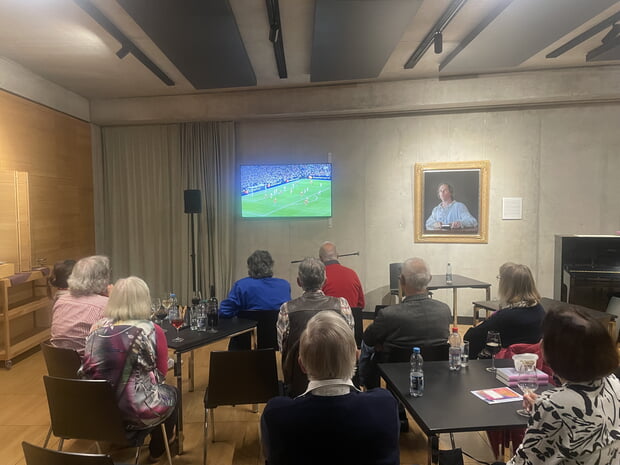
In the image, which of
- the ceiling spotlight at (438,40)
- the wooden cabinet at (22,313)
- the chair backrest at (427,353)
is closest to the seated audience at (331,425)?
the chair backrest at (427,353)

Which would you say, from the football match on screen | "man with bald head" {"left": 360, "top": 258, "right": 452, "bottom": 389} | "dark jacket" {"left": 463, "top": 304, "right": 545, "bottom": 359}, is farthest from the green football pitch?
"dark jacket" {"left": 463, "top": 304, "right": 545, "bottom": 359}

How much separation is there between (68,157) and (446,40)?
201 inches

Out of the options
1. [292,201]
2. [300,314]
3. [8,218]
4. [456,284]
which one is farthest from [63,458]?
[292,201]

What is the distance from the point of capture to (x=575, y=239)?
195 inches

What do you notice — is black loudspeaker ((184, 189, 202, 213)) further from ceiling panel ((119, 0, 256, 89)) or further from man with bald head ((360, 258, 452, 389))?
man with bald head ((360, 258, 452, 389))

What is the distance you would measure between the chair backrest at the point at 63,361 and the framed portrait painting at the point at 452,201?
4508 millimetres

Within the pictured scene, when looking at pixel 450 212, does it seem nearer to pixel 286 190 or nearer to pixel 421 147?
pixel 421 147

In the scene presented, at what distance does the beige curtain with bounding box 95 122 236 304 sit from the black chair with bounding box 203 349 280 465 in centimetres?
371

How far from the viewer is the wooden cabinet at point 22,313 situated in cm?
395

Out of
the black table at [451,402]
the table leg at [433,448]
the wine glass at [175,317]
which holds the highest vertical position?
the wine glass at [175,317]

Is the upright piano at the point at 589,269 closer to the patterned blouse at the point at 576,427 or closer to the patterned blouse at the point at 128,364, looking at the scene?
the patterned blouse at the point at 576,427

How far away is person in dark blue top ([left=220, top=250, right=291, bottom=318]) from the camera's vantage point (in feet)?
10.5

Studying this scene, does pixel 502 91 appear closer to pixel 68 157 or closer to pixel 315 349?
pixel 315 349

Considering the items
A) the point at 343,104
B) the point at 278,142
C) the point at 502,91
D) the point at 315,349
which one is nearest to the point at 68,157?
the point at 278,142
